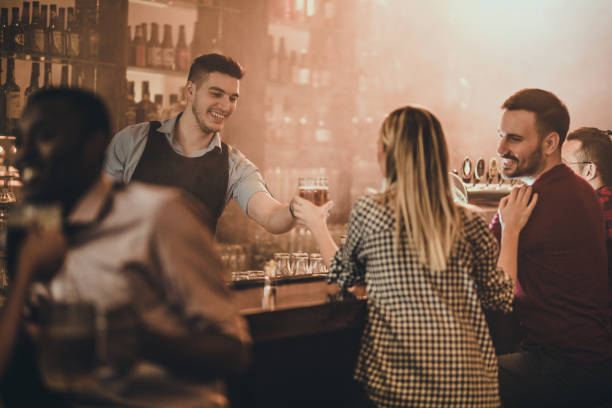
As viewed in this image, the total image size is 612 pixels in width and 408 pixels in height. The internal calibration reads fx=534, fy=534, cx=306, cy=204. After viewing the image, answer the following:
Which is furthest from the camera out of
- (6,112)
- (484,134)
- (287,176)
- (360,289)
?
(484,134)

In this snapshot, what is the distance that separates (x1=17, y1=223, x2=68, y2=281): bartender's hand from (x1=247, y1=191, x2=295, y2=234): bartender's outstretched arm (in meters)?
1.44

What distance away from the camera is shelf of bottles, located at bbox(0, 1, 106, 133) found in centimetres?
302

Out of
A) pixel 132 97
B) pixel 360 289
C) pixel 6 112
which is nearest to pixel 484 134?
pixel 132 97

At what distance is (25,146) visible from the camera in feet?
3.19

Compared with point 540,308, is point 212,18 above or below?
above

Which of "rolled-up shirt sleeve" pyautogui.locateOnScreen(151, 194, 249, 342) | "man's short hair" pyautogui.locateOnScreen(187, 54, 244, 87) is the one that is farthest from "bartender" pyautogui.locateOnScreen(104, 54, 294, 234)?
"rolled-up shirt sleeve" pyautogui.locateOnScreen(151, 194, 249, 342)

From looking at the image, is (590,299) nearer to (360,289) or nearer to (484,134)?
(360,289)

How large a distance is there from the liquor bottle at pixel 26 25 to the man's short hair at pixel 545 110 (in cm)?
265

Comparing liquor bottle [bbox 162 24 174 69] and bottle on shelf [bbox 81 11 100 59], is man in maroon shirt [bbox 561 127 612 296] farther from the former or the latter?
bottle on shelf [bbox 81 11 100 59]

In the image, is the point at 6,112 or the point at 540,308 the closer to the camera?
the point at 540,308

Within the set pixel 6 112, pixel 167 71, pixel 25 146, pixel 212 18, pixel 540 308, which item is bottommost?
pixel 540 308

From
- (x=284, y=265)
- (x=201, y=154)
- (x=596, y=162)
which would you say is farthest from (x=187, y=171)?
(x=596, y=162)

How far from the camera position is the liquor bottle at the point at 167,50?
346 centimetres

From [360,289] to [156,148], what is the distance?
123cm
